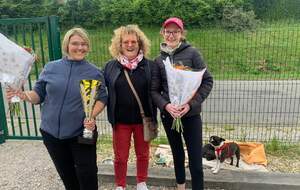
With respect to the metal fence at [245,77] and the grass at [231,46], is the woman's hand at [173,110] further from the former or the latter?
the grass at [231,46]

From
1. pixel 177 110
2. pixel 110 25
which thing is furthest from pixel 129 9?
pixel 177 110

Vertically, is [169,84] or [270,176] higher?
[169,84]

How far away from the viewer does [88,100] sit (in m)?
3.09

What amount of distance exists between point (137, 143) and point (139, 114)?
38cm

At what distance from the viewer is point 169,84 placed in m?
3.44

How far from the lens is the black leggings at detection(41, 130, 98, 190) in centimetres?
329

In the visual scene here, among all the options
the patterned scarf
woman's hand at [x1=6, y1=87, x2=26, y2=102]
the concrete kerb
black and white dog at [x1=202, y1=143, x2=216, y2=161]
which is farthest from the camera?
black and white dog at [x1=202, y1=143, x2=216, y2=161]

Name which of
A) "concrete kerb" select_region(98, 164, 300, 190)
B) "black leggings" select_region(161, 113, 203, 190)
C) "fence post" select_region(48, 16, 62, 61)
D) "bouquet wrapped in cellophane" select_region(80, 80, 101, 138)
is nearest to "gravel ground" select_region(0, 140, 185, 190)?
"concrete kerb" select_region(98, 164, 300, 190)

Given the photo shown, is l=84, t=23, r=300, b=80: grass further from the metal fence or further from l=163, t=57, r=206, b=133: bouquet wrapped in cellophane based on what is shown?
l=163, t=57, r=206, b=133: bouquet wrapped in cellophane

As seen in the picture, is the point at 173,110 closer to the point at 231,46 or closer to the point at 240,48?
the point at 231,46

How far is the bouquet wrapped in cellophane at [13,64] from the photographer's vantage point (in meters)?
3.15

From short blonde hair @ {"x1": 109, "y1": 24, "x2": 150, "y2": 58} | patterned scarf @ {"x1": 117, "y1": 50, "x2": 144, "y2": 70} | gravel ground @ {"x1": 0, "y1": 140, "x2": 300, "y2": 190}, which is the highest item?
short blonde hair @ {"x1": 109, "y1": 24, "x2": 150, "y2": 58}

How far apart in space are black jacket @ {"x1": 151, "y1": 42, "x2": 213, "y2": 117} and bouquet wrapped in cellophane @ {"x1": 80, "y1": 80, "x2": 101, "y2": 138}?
0.65 m

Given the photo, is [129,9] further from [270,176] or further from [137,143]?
[270,176]
